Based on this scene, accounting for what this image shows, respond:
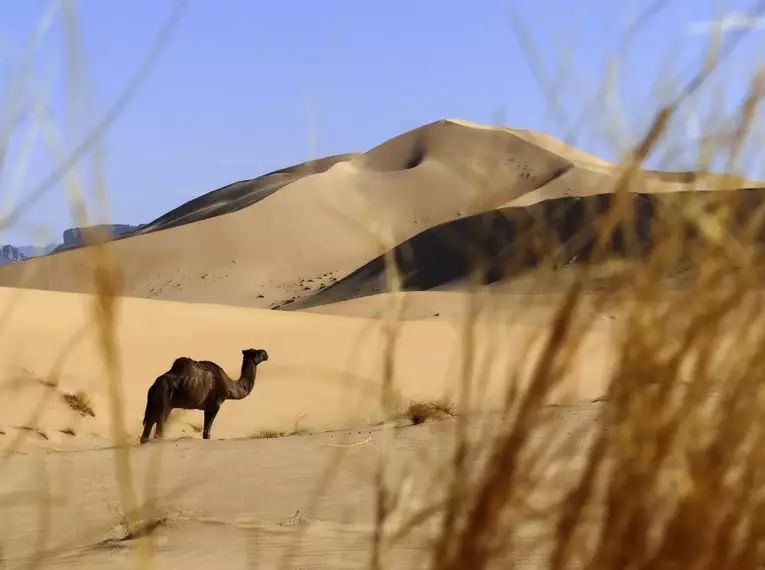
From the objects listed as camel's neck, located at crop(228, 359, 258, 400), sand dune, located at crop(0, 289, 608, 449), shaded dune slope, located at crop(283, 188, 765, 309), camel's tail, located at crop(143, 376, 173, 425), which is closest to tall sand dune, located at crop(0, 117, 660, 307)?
sand dune, located at crop(0, 289, 608, 449)

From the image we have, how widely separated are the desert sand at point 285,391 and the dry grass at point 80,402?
0.10 m

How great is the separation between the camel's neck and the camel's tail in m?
0.65

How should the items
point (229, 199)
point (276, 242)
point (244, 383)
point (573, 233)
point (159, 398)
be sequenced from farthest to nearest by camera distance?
point (229, 199)
point (276, 242)
point (244, 383)
point (159, 398)
point (573, 233)

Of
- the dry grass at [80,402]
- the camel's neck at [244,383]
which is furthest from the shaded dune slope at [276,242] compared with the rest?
the camel's neck at [244,383]

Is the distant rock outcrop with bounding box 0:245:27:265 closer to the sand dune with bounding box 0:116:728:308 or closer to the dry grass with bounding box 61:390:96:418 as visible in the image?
the dry grass with bounding box 61:390:96:418

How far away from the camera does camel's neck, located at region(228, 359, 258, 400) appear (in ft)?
31.6

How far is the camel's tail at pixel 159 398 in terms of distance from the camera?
29.9ft

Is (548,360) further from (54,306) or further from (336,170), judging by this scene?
(336,170)

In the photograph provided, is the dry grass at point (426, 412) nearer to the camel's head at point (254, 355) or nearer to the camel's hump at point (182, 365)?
the camel's head at point (254, 355)

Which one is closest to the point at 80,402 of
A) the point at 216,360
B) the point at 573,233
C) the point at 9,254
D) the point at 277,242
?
the point at 216,360

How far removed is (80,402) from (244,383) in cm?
304

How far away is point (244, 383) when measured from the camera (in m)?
9.89

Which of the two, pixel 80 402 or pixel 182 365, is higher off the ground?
pixel 182 365

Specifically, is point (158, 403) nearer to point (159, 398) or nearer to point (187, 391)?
point (159, 398)
